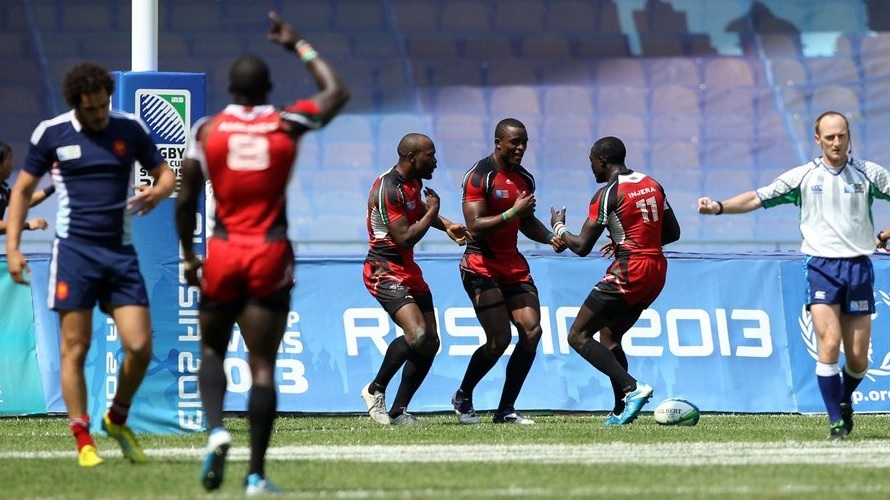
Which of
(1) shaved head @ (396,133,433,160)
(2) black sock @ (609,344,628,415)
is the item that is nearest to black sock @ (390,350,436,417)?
(2) black sock @ (609,344,628,415)

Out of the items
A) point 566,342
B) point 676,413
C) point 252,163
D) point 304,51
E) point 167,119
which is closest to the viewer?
point 252,163

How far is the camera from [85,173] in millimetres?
7902

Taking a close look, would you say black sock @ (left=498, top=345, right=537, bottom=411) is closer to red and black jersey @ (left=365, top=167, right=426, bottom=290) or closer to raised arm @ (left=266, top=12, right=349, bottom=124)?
red and black jersey @ (left=365, top=167, right=426, bottom=290)

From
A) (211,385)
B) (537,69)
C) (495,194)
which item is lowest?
(211,385)

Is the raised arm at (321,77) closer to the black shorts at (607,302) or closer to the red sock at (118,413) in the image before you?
the red sock at (118,413)

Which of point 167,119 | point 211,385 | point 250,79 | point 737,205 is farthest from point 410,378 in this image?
point 250,79

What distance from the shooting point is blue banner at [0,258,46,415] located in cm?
1247

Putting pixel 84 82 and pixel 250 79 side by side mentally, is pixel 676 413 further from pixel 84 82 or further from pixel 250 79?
pixel 250 79

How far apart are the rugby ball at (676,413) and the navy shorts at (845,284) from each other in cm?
187

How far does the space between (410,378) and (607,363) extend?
1.57 metres

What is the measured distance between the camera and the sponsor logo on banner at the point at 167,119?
33.0 ft

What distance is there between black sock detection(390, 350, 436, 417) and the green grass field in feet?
1.27

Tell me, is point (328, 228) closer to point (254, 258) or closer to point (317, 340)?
point (317, 340)

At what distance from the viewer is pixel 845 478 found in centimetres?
712
